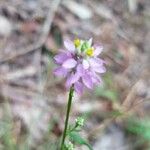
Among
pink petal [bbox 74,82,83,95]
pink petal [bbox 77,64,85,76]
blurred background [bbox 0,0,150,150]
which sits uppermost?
pink petal [bbox 77,64,85,76]

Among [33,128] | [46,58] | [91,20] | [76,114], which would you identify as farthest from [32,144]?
[91,20]

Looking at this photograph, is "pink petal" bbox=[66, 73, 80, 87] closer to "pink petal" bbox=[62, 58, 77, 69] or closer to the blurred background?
"pink petal" bbox=[62, 58, 77, 69]

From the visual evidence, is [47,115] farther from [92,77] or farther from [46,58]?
[92,77]

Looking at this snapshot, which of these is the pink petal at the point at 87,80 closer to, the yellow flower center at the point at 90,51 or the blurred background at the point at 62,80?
the yellow flower center at the point at 90,51

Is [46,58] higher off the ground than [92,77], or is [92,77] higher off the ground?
[92,77]

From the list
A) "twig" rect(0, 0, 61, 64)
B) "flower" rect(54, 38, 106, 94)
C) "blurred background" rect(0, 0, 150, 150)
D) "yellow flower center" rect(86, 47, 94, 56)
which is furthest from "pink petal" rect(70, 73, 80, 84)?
"twig" rect(0, 0, 61, 64)

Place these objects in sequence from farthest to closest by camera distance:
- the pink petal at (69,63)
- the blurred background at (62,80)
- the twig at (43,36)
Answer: the twig at (43,36), the blurred background at (62,80), the pink petal at (69,63)

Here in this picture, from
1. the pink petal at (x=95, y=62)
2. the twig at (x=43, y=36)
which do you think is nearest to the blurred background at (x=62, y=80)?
Result: the twig at (x=43, y=36)

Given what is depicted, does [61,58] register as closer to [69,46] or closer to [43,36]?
[69,46]
